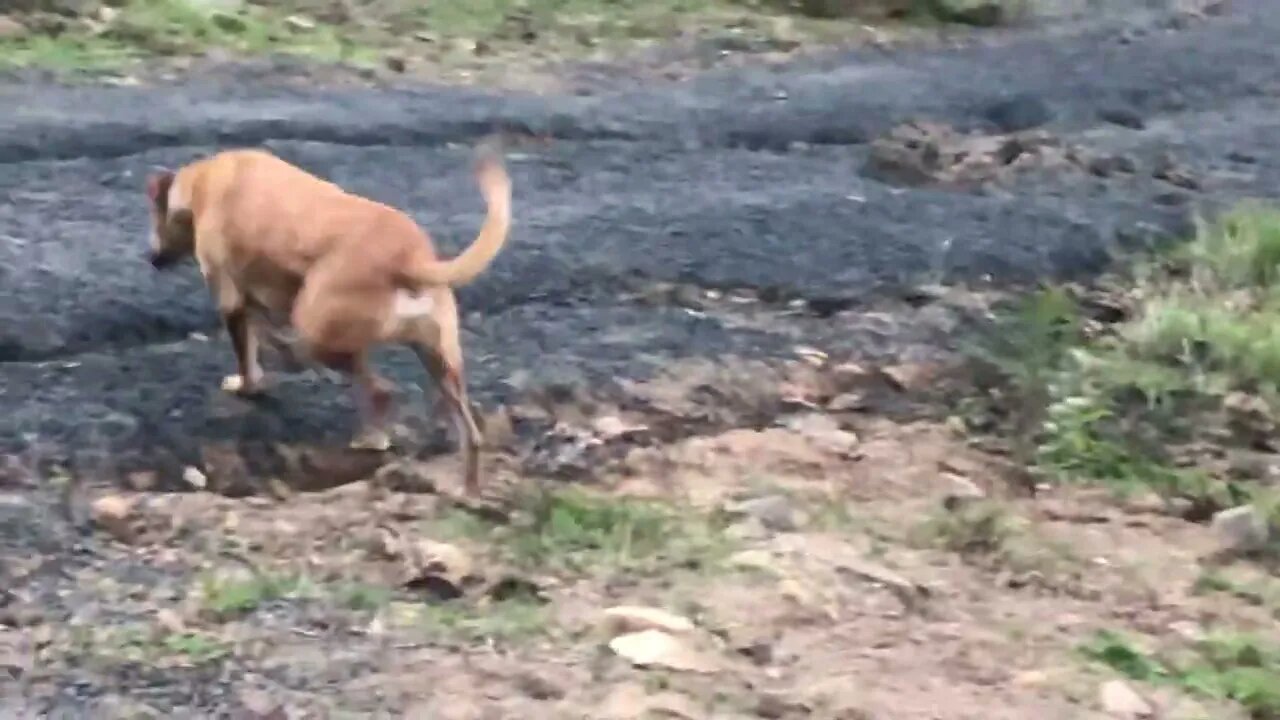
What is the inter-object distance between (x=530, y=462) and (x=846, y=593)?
3.28 feet

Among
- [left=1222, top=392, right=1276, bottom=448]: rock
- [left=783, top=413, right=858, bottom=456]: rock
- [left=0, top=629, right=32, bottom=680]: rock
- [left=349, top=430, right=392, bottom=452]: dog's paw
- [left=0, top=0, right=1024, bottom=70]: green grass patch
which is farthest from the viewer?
[left=0, top=0, right=1024, bottom=70]: green grass patch

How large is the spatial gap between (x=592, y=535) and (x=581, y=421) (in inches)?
33.3

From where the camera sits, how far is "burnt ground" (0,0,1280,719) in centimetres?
330

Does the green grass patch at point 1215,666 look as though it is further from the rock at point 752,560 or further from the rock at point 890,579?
the rock at point 752,560

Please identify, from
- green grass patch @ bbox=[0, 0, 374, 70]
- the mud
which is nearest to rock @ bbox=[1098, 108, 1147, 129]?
the mud

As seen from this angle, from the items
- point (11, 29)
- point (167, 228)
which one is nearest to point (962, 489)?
point (167, 228)

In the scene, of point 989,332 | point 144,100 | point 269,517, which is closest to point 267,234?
point 269,517

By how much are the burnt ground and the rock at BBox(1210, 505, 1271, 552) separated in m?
0.07

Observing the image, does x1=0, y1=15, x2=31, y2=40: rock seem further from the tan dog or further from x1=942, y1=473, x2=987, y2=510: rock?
x1=942, y1=473, x2=987, y2=510: rock

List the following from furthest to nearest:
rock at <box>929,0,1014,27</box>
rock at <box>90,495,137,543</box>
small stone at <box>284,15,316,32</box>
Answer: rock at <box>929,0,1014,27</box> < small stone at <box>284,15,316,32</box> < rock at <box>90,495,137,543</box>

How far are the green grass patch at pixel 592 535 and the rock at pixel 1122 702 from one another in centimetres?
83

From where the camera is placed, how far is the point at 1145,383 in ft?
16.9

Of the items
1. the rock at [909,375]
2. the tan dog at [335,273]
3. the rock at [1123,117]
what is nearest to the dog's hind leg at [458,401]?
the tan dog at [335,273]

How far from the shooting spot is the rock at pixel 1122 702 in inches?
132
